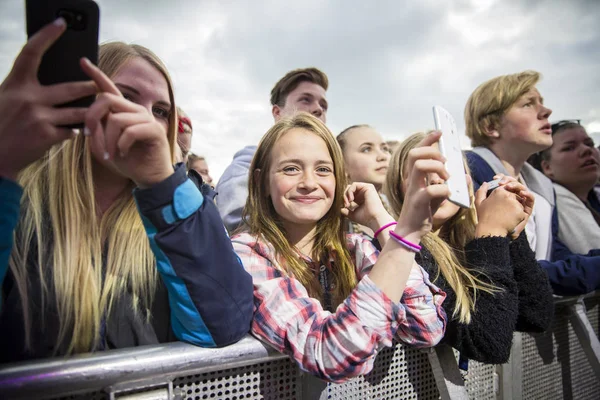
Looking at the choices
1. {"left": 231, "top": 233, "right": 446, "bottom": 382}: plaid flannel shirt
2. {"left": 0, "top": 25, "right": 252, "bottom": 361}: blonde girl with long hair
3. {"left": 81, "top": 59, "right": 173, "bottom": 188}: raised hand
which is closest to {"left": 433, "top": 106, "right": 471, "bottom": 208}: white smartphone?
{"left": 231, "top": 233, "right": 446, "bottom": 382}: plaid flannel shirt

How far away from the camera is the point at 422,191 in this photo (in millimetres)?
1206

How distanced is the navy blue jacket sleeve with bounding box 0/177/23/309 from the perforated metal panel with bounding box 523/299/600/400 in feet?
7.51

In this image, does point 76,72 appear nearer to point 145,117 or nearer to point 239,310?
point 145,117

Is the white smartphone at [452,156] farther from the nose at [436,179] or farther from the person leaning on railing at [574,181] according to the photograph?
the person leaning on railing at [574,181]

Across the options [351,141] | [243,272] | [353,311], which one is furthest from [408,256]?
[351,141]

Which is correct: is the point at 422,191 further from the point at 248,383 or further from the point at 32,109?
the point at 32,109

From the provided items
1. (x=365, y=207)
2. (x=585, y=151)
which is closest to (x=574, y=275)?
(x=365, y=207)

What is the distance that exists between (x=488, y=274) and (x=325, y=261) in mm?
747

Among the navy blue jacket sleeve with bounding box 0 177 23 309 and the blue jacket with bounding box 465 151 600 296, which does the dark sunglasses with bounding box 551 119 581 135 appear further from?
the navy blue jacket sleeve with bounding box 0 177 23 309

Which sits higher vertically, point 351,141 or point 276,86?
point 276,86

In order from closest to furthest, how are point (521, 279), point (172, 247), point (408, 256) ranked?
1. point (172, 247)
2. point (408, 256)
3. point (521, 279)

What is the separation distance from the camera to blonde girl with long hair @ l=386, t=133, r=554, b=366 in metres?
1.59

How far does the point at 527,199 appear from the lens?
2086 millimetres

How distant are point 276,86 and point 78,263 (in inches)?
118
